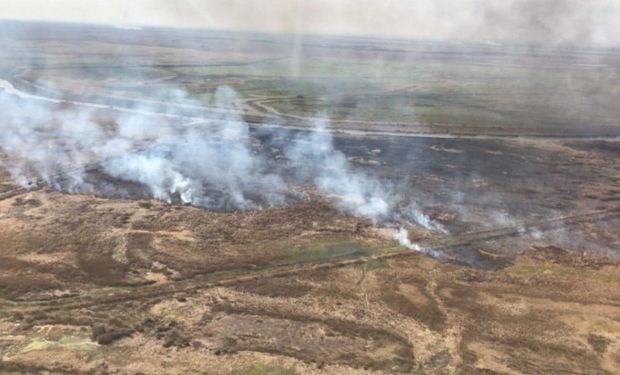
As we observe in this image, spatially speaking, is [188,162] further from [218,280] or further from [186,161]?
[218,280]

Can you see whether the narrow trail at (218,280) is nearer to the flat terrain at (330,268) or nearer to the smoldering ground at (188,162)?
the flat terrain at (330,268)

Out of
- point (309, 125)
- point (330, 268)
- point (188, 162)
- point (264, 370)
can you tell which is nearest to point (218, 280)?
point (330, 268)

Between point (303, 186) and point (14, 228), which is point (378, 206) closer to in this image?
point (303, 186)

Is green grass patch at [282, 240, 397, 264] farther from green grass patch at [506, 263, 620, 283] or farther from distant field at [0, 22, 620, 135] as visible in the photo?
distant field at [0, 22, 620, 135]

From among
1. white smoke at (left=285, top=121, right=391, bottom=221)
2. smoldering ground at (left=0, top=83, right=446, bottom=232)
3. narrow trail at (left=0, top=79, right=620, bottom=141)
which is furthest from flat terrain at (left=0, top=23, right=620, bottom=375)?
white smoke at (left=285, top=121, right=391, bottom=221)

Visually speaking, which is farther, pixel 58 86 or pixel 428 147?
pixel 58 86

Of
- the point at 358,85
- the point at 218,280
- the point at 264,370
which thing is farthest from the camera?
the point at 358,85

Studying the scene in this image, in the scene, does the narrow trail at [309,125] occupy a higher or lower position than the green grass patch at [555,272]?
higher

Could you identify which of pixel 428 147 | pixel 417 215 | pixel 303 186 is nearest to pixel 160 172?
pixel 303 186

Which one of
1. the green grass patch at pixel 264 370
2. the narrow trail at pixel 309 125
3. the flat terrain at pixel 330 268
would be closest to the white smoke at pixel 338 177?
the flat terrain at pixel 330 268

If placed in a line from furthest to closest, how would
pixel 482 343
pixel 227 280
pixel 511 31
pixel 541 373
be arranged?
pixel 511 31 → pixel 227 280 → pixel 482 343 → pixel 541 373

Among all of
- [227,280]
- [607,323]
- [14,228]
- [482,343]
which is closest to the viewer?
[482,343]
